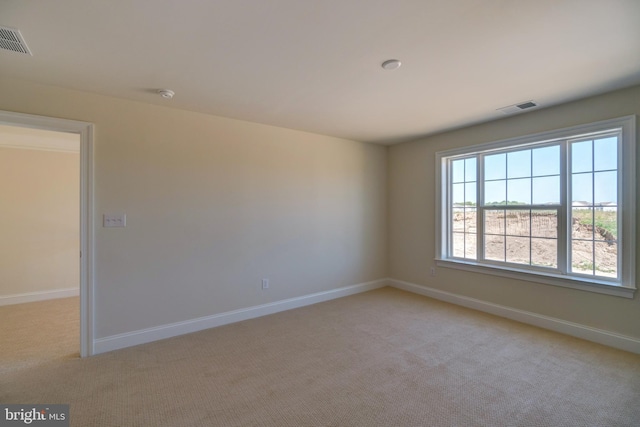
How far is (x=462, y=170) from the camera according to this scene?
13.9 ft

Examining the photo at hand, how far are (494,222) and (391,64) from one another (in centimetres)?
274

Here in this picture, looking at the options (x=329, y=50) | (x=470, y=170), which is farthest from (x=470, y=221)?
(x=329, y=50)

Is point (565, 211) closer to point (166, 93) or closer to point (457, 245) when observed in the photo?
point (457, 245)

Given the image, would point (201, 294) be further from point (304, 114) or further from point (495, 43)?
point (495, 43)

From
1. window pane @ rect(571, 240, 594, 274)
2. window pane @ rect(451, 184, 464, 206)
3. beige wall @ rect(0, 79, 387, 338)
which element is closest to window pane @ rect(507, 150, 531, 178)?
window pane @ rect(451, 184, 464, 206)

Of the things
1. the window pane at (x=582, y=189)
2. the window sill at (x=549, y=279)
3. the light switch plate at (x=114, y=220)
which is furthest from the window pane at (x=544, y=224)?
the light switch plate at (x=114, y=220)

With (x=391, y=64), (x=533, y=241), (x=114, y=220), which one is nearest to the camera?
(x=391, y=64)

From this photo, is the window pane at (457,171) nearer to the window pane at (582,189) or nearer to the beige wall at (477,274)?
the beige wall at (477,274)

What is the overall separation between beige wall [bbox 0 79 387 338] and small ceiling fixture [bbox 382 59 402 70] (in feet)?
6.39

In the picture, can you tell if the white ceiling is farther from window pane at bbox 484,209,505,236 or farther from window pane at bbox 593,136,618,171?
window pane at bbox 484,209,505,236

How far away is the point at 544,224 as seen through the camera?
134 inches

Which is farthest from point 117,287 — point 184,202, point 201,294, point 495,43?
point 495,43

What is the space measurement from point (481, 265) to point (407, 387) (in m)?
2.35

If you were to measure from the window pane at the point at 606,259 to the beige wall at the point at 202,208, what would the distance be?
115 inches
